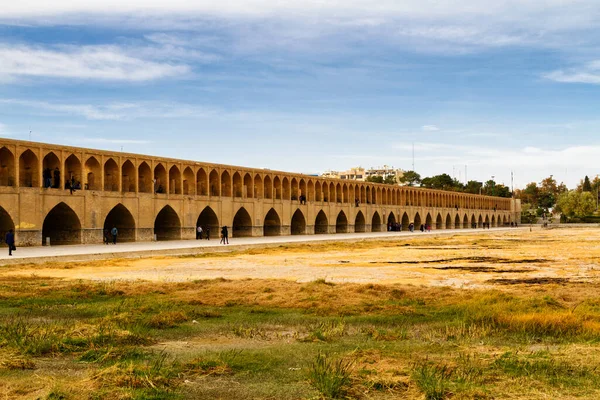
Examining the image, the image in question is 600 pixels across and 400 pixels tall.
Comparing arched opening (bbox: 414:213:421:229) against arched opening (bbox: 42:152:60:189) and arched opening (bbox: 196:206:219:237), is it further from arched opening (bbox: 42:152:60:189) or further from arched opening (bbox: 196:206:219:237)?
arched opening (bbox: 42:152:60:189)

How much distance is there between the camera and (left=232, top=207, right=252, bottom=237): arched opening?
49250 millimetres

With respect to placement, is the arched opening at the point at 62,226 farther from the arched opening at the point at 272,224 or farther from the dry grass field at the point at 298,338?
the arched opening at the point at 272,224

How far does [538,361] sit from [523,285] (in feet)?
27.5

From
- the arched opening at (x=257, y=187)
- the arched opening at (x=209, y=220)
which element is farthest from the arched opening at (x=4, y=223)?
the arched opening at (x=257, y=187)

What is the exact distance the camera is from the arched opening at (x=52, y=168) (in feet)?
111

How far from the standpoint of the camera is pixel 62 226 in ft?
117

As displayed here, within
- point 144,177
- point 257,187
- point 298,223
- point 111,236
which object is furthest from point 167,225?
point 298,223

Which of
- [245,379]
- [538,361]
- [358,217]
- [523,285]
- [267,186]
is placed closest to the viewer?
[245,379]

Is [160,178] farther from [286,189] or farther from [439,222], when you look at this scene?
[439,222]

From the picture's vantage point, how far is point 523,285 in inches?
597

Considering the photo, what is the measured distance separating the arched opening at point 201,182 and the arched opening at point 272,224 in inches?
327

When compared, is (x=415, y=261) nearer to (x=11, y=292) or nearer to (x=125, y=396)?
(x=11, y=292)

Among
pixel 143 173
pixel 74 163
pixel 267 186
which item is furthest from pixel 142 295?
pixel 267 186

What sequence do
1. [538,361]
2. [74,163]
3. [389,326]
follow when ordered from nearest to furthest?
[538,361] < [389,326] < [74,163]
